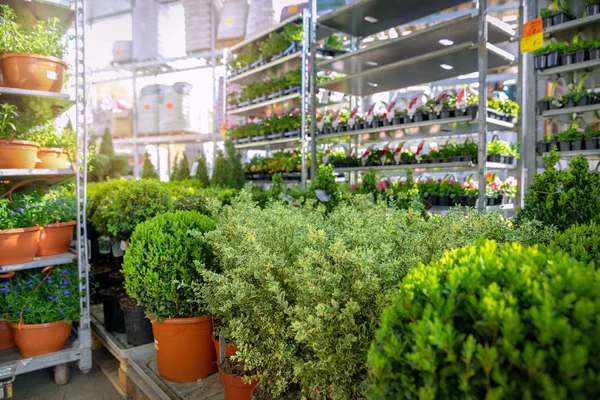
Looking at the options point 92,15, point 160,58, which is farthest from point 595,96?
point 92,15

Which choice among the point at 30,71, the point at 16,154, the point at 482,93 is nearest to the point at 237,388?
the point at 16,154

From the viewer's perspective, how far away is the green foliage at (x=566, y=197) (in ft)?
6.83

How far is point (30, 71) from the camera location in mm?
2721

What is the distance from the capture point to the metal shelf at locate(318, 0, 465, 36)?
4.64 m

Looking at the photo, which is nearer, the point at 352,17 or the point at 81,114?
the point at 81,114

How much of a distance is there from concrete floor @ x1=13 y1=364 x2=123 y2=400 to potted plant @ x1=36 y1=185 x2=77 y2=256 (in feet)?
2.92

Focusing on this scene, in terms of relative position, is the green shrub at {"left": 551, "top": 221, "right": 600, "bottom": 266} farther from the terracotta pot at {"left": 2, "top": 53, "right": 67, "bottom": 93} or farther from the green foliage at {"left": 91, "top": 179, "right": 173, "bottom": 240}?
the terracotta pot at {"left": 2, "top": 53, "right": 67, "bottom": 93}

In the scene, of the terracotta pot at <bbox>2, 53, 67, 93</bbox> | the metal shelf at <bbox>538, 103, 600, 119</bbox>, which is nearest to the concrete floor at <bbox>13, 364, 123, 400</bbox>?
the terracotta pot at <bbox>2, 53, 67, 93</bbox>

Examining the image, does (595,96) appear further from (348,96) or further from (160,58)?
(160,58)

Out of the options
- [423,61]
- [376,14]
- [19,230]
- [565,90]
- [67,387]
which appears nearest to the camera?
[19,230]

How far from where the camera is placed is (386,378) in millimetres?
990

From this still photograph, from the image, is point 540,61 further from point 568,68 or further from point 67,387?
point 67,387

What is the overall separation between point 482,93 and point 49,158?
3503mm

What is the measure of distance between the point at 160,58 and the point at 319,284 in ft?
30.8
